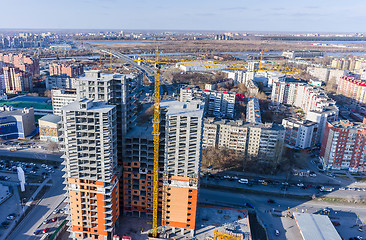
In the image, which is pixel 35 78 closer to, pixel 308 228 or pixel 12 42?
pixel 308 228

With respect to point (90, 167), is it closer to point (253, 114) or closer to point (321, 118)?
point (253, 114)

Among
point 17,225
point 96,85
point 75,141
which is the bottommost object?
point 17,225

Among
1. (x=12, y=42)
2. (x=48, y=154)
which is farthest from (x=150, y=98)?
(x=12, y=42)

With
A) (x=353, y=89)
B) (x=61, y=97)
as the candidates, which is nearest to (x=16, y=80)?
(x=61, y=97)

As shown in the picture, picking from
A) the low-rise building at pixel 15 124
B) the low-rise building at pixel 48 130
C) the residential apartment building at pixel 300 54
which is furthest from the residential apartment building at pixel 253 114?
the residential apartment building at pixel 300 54

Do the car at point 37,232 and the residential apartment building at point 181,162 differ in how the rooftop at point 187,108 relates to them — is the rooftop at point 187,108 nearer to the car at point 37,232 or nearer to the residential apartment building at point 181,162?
the residential apartment building at point 181,162

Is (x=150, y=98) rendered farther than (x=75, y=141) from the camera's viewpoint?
Yes
